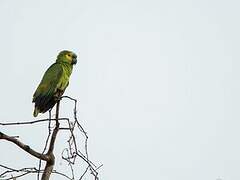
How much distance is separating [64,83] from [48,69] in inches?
14.3

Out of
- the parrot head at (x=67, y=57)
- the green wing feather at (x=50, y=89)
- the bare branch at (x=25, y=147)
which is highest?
the parrot head at (x=67, y=57)

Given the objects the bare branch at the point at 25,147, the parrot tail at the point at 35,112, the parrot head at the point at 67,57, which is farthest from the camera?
the parrot head at the point at 67,57

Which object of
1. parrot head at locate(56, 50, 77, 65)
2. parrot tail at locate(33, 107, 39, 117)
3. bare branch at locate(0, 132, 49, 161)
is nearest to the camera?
bare branch at locate(0, 132, 49, 161)

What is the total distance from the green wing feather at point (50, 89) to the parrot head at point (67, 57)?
0.20 m

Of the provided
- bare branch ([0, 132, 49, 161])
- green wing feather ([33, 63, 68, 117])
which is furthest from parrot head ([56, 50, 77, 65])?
bare branch ([0, 132, 49, 161])

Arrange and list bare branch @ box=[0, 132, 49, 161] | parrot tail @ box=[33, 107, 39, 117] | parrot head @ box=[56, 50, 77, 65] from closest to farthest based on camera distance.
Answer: bare branch @ box=[0, 132, 49, 161]
parrot tail @ box=[33, 107, 39, 117]
parrot head @ box=[56, 50, 77, 65]

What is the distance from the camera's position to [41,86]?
16.7 ft

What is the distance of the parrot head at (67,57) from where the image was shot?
6.16 m

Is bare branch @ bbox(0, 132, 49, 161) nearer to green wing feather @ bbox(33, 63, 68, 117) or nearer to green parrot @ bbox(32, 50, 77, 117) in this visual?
green parrot @ bbox(32, 50, 77, 117)

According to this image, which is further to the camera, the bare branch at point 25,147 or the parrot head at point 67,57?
the parrot head at point 67,57

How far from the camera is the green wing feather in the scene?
15.5 ft

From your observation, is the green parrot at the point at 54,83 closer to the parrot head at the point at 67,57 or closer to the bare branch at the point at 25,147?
the parrot head at the point at 67,57

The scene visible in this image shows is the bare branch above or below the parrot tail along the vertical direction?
below

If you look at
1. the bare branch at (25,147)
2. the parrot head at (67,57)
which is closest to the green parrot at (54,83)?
the parrot head at (67,57)
